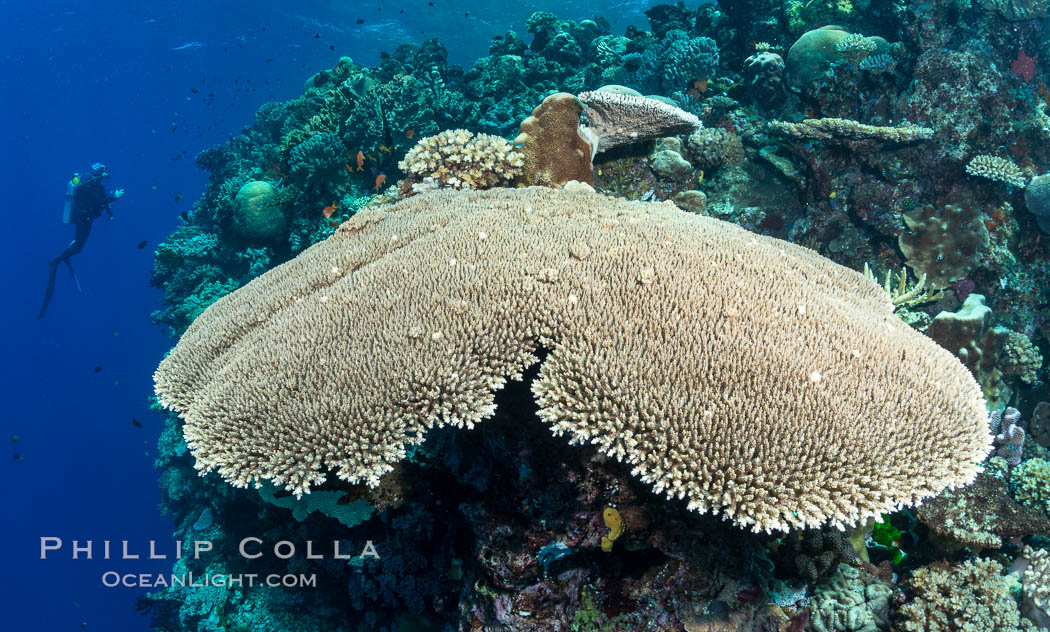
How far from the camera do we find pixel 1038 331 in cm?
711

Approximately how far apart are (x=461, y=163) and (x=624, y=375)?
4.91m

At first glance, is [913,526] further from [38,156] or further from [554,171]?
[38,156]

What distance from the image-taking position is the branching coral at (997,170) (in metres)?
7.29

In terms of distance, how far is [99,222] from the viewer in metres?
93.5

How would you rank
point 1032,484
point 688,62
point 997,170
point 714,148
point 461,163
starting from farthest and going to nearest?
point 688,62 < point 714,148 < point 997,170 < point 461,163 < point 1032,484

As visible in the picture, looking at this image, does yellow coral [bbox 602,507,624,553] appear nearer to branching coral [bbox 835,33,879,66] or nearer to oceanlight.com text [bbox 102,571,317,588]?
oceanlight.com text [bbox 102,571,317,588]

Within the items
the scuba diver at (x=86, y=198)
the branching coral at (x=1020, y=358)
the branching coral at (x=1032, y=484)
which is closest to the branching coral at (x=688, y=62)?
the branching coral at (x=1020, y=358)

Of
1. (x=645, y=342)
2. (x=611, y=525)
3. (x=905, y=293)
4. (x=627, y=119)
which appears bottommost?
(x=611, y=525)

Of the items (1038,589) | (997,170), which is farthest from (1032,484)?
(997,170)

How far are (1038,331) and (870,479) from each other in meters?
7.99

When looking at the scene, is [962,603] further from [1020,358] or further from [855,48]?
[855,48]

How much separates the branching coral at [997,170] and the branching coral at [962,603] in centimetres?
661

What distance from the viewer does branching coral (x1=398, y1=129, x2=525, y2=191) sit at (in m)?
6.41

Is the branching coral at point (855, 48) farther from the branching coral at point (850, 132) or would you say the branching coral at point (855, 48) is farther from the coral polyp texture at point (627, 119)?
the coral polyp texture at point (627, 119)
